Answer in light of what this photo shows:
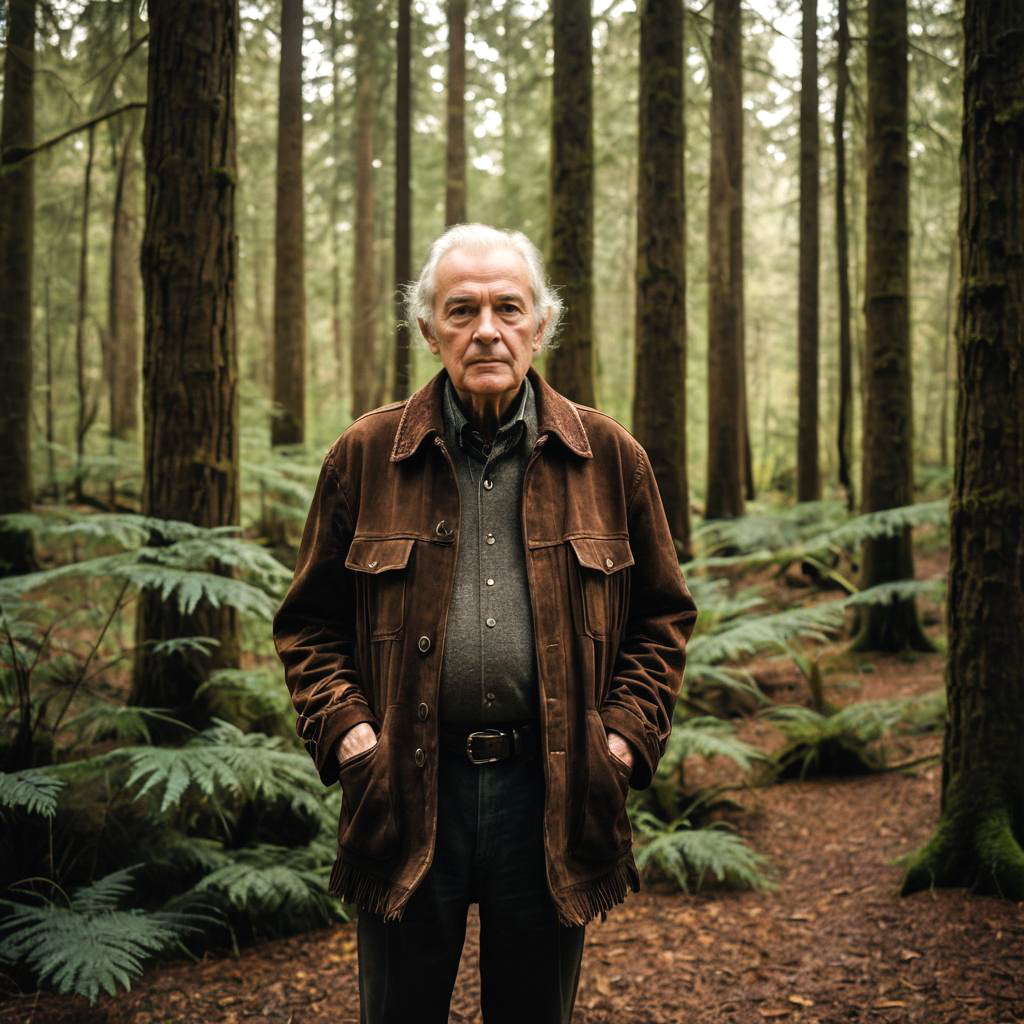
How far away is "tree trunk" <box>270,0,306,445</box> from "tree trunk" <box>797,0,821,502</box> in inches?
314

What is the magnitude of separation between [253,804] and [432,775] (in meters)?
3.32

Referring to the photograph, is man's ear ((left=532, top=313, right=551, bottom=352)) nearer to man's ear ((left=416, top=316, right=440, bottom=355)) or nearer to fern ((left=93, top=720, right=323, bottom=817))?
man's ear ((left=416, top=316, right=440, bottom=355))

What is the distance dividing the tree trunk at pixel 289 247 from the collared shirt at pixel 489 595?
1087 cm

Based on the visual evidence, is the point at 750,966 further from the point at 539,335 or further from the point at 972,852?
the point at 539,335

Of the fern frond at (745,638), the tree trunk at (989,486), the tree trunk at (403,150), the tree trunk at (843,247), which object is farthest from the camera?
the tree trunk at (403,150)

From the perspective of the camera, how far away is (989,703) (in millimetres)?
4750

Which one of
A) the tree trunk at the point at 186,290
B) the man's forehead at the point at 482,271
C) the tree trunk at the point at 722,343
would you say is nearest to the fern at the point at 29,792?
the tree trunk at the point at 186,290

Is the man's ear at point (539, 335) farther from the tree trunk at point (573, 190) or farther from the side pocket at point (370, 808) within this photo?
the tree trunk at point (573, 190)

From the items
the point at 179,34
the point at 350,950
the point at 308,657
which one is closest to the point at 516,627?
the point at 308,657

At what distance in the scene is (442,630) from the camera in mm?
2373

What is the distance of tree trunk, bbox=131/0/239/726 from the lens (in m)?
5.42

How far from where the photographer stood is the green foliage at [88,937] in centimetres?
342

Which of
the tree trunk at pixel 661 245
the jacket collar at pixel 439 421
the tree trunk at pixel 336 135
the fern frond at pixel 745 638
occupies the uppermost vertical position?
the tree trunk at pixel 336 135

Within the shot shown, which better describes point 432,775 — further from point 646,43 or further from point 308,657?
point 646,43
